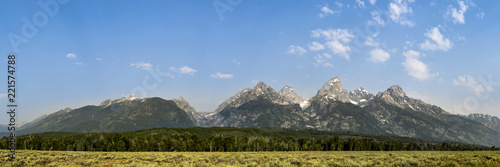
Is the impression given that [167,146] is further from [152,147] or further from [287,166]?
[287,166]

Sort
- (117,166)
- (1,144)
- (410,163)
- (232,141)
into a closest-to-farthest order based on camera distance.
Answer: (117,166)
(410,163)
(1,144)
(232,141)

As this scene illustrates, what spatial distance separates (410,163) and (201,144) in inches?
6234

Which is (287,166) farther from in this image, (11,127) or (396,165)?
(11,127)

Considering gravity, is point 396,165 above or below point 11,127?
below

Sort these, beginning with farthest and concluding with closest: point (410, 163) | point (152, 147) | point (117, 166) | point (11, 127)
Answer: point (152, 147) < point (11, 127) < point (410, 163) < point (117, 166)

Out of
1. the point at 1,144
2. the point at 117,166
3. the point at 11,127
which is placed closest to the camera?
the point at 117,166

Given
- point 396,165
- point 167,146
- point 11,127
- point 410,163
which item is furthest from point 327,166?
point 167,146

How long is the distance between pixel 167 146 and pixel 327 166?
157m

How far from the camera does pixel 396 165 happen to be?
36.3 m


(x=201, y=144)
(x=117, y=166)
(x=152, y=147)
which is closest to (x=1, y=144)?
(x=152, y=147)

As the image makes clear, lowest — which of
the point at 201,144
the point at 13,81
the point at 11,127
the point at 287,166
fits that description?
the point at 201,144

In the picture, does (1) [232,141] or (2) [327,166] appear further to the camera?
(1) [232,141]

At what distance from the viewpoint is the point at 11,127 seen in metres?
42.9

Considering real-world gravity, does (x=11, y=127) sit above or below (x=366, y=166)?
above
